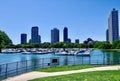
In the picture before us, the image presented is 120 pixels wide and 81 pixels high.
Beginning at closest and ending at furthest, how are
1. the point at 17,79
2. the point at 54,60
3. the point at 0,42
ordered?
the point at 17,79, the point at 54,60, the point at 0,42

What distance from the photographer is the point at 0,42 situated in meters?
64.6

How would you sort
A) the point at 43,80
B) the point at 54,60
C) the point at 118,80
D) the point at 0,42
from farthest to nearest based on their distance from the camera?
the point at 0,42, the point at 54,60, the point at 43,80, the point at 118,80

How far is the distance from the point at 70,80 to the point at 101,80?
2.50 metres

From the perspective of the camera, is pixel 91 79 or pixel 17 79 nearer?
pixel 91 79

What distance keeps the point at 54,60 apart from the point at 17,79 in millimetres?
20637

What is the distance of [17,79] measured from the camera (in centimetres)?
2439

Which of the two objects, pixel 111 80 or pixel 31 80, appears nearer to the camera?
pixel 111 80

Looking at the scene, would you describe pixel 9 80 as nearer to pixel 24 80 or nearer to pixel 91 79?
pixel 24 80

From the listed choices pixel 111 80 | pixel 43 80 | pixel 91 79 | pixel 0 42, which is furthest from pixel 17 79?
pixel 0 42

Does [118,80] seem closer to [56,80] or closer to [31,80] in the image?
[56,80]

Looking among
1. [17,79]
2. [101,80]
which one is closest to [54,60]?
[17,79]

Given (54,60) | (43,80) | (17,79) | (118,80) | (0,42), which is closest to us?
(118,80)

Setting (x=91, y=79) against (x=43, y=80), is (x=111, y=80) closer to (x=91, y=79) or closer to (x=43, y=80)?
(x=91, y=79)

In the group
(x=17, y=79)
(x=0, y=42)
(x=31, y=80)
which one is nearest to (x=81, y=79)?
(x=31, y=80)
